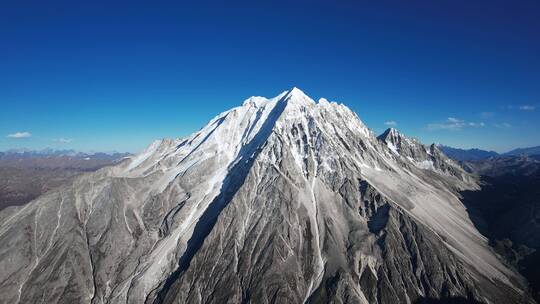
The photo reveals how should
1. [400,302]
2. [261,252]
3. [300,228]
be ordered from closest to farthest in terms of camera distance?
[400,302] → [261,252] → [300,228]

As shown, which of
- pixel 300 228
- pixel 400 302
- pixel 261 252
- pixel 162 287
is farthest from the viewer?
pixel 300 228

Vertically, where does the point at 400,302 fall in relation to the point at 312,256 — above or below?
below

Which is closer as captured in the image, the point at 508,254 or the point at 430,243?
the point at 430,243

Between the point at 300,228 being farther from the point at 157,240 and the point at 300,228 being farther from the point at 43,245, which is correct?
the point at 43,245

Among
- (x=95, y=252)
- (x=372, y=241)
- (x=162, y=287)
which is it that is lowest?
(x=162, y=287)

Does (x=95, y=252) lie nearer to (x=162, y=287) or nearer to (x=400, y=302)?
(x=162, y=287)

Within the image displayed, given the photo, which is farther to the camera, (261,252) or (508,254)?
(508,254)

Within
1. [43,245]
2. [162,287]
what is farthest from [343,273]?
[43,245]

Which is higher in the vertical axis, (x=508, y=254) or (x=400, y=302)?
(x=508, y=254)

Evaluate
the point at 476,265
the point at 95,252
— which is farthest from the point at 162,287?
→ the point at 476,265
